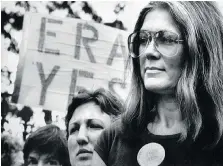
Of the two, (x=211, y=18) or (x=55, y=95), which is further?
(x=55, y=95)

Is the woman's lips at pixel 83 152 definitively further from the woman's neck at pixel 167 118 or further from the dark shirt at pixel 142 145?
the woman's neck at pixel 167 118

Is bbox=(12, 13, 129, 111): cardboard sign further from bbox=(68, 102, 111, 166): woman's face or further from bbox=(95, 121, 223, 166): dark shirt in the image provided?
bbox=(95, 121, 223, 166): dark shirt

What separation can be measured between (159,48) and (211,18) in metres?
0.20

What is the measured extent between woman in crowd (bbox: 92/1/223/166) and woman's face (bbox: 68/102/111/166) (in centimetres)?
4

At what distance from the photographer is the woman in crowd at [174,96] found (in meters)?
1.17

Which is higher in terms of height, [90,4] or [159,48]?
[90,4]

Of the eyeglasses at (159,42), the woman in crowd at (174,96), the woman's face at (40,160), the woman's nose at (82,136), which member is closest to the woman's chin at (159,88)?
the woman in crowd at (174,96)

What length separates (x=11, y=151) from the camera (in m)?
1.37

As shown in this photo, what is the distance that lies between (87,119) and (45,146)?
20 centimetres

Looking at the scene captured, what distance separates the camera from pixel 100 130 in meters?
1.30

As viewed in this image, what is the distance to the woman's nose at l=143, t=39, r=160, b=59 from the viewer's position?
1229 mm

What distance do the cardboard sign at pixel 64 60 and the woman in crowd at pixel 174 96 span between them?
0.13 m

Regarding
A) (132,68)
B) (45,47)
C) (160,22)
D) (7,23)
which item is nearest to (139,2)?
(160,22)

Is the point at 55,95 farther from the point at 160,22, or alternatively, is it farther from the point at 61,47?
the point at 160,22
